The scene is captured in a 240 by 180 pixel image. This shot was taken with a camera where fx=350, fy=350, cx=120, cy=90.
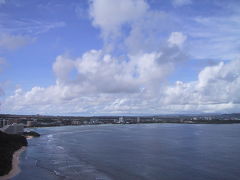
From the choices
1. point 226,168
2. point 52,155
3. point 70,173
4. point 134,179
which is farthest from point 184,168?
point 52,155

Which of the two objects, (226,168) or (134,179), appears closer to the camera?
(134,179)

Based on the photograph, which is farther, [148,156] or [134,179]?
[148,156]

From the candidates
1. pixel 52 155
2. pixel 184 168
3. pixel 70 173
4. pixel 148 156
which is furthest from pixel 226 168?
pixel 52 155

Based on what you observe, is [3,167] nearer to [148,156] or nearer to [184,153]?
[148,156]

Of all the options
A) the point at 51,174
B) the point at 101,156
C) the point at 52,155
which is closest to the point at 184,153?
the point at 101,156

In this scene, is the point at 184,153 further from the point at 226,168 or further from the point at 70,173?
the point at 70,173

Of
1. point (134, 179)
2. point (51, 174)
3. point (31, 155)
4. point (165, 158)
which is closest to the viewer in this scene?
point (134, 179)

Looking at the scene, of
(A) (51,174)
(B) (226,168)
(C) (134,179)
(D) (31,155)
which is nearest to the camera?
(C) (134,179)

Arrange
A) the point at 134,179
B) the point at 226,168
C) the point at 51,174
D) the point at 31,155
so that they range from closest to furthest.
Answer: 1. the point at 134,179
2. the point at 51,174
3. the point at 226,168
4. the point at 31,155

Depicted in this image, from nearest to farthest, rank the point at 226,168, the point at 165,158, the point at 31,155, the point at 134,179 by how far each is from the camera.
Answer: the point at 134,179 < the point at 226,168 < the point at 165,158 < the point at 31,155
